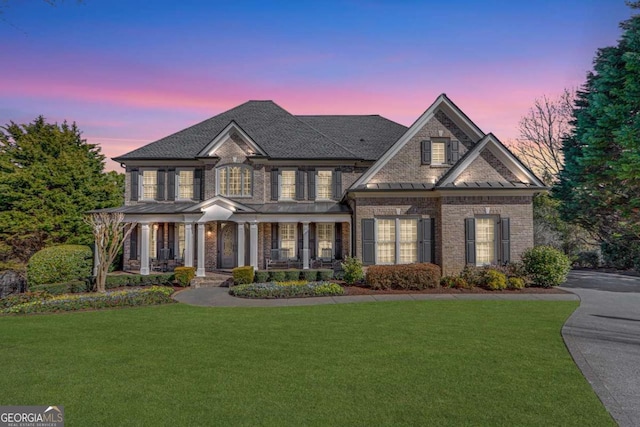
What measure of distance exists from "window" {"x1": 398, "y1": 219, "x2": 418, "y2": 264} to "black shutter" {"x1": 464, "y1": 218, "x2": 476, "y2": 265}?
2.29 meters

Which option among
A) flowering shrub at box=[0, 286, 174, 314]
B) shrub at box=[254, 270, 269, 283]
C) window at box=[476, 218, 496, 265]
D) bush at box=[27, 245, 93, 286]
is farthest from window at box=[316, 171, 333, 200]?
bush at box=[27, 245, 93, 286]

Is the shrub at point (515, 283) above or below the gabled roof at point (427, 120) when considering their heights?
below

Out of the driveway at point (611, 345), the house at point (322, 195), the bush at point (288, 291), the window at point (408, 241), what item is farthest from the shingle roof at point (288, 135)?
the driveway at point (611, 345)

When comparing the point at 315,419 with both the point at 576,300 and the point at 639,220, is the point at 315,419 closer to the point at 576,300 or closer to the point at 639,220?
the point at 576,300

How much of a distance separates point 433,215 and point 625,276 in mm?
11418

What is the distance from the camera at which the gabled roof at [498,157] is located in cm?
1667

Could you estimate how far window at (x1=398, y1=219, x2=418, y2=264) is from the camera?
17.1 m

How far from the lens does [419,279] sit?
48.1 ft

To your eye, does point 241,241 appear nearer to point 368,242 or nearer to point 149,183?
point 368,242

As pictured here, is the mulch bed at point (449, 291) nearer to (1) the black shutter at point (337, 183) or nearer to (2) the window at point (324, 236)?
(2) the window at point (324, 236)

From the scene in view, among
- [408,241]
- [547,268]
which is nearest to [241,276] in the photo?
[408,241]

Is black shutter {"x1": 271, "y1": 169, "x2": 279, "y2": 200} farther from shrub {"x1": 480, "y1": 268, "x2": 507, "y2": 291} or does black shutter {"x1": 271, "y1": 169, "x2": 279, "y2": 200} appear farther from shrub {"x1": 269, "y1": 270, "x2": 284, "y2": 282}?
shrub {"x1": 480, "y1": 268, "x2": 507, "y2": 291}

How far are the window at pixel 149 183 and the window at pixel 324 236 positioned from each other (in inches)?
399

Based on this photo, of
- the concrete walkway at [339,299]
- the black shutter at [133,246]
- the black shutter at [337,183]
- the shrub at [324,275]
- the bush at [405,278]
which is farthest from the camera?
the black shutter at [337,183]
